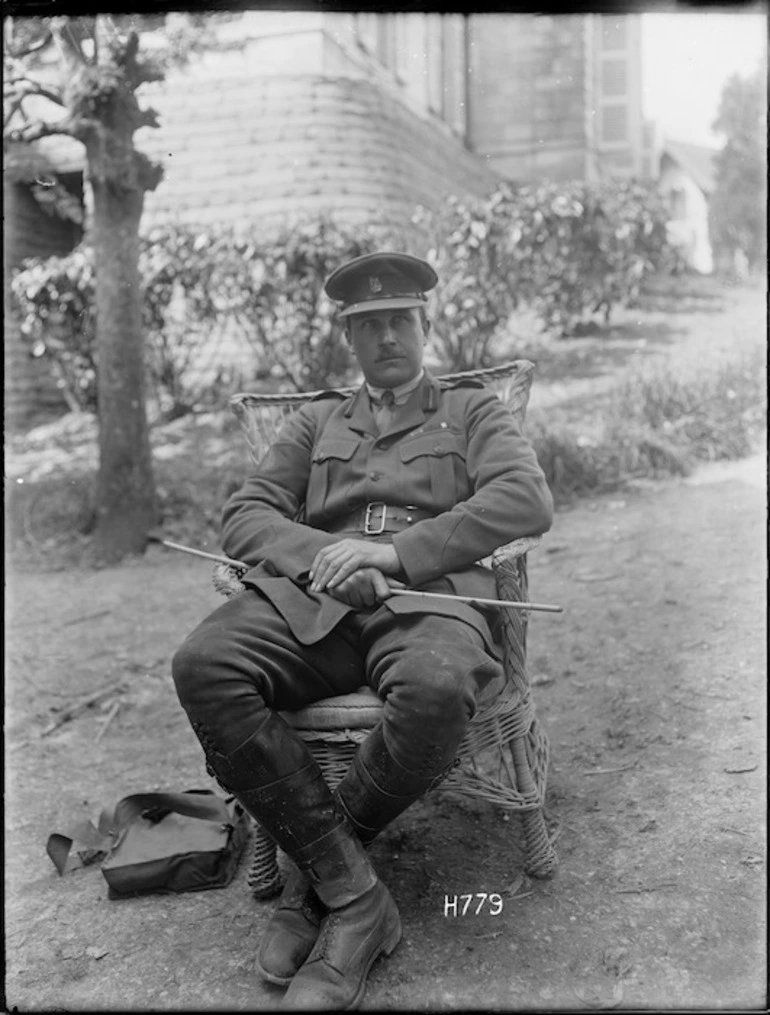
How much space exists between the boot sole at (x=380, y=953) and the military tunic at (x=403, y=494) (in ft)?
2.38

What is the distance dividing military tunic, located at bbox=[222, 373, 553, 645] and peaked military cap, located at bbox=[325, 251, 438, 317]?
0.28 m

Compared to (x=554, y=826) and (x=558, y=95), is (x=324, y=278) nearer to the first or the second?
(x=558, y=95)

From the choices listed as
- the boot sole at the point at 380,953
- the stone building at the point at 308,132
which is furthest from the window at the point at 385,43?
the boot sole at the point at 380,953

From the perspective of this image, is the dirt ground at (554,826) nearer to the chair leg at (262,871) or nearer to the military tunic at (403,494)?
the chair leg at (262,871)

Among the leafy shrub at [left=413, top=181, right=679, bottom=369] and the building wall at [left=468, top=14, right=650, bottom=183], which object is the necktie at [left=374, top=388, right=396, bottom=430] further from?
the leafy shrub at [left=413, top=181, right=679, bottom=369]

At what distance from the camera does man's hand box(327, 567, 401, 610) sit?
2.46 meters

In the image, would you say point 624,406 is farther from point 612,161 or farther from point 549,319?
point 612,161

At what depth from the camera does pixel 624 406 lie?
19.8ft

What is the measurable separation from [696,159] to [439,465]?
3.50 meters

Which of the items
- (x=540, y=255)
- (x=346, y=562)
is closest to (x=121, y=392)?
(x=540, y=255)

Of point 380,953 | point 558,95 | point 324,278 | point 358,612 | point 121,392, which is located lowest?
point 380,953

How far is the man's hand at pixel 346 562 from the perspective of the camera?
97.3 inches

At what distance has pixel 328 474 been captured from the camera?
9.39ft

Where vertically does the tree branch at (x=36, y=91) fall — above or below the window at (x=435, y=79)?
below
